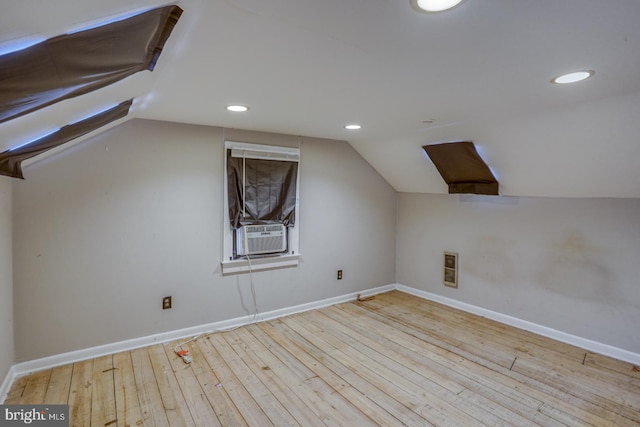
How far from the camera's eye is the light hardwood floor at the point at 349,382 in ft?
6.97

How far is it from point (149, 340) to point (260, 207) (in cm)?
159

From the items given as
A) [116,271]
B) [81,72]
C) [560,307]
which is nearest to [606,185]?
[560,307]

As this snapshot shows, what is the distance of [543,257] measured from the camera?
3367 mm

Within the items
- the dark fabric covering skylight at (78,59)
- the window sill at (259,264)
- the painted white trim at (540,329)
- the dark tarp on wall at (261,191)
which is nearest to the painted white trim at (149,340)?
the window sill at (259,264)

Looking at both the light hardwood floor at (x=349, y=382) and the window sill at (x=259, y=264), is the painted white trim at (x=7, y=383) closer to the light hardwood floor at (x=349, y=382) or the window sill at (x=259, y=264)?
the light hardwood floor at (x=349, y=382)

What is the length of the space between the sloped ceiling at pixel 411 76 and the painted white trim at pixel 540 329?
1.34 meters

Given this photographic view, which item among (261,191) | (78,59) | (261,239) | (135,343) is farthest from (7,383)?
Result: (78,59)

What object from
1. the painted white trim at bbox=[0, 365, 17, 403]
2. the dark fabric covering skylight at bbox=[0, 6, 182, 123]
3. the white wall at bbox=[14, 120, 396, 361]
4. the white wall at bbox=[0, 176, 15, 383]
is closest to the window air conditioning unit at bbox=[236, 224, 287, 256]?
the white wall at bbox=[14, 120, 396, 361]

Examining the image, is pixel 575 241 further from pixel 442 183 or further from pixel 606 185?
pixel 442 183

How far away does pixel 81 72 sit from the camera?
1.04 meters

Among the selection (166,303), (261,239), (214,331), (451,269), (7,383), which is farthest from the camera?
(451,269)

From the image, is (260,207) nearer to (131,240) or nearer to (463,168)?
(131,240)

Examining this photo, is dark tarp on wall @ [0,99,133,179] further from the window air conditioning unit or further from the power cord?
the power cord

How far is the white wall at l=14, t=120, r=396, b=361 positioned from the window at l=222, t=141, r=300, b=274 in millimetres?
99
